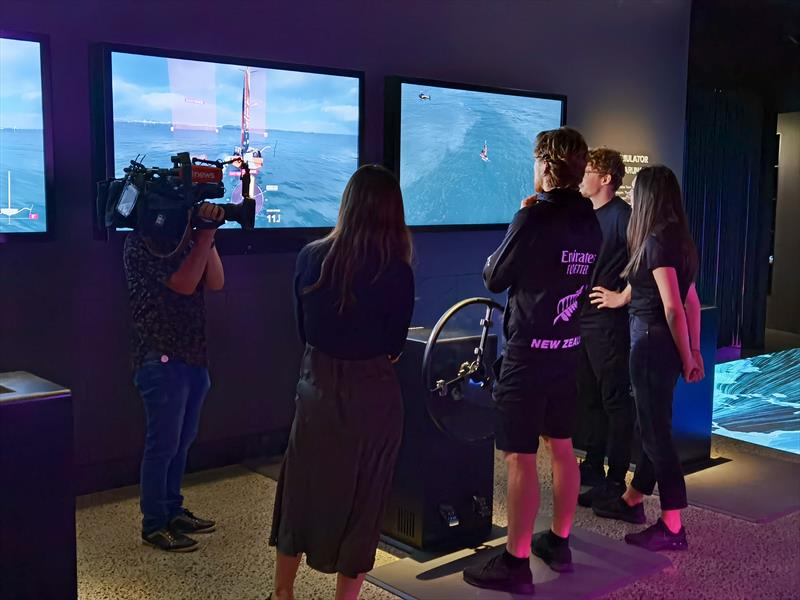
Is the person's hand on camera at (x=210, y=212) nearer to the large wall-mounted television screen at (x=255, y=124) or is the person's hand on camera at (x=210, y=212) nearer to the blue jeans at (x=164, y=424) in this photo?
the blue jeans at (x=164, y=424)

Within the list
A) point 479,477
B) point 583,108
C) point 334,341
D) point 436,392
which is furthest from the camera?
point 583,108

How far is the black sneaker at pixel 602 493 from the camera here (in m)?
3.64

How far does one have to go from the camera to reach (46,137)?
3.38 meters

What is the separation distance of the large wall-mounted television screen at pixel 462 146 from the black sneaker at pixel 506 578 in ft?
7.45

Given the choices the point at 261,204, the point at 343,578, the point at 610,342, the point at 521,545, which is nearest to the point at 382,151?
the point at 261,204

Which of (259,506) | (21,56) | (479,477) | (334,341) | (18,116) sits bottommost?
(259,506)

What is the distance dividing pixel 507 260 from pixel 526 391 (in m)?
0.41

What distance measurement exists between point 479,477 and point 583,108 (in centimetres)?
315

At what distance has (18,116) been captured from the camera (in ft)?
10.8

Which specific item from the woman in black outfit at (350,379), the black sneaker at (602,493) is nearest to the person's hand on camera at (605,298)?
the black sneaker at (602,493)

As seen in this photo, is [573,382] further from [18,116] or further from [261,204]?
[18,116]

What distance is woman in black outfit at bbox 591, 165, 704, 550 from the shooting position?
313 centimetres

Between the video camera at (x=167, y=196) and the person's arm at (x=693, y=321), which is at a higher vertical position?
the video camera at (x=167, y=196)

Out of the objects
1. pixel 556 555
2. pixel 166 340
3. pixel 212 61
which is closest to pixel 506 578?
pixel 556 555
